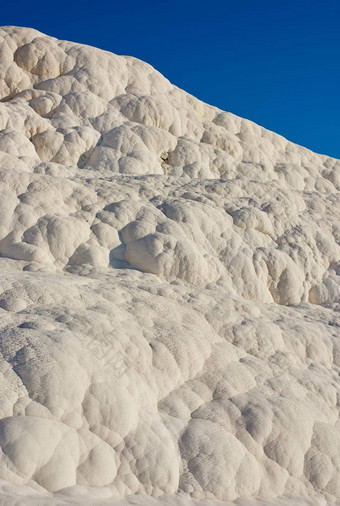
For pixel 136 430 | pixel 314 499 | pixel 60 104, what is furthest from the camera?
pixel 60 104

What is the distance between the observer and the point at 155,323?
5922mm

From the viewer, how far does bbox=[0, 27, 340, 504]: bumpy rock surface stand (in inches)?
176

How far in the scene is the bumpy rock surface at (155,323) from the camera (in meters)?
4.46

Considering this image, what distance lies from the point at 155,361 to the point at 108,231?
3.08m

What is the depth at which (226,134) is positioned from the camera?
596 inches

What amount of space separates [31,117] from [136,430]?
9.58 metres

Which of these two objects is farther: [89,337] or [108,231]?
[108,231]

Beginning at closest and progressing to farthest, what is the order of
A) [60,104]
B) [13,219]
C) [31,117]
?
[13,219] → [31,117] → [60,104]

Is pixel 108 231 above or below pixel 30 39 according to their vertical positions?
below

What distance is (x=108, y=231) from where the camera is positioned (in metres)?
8.06

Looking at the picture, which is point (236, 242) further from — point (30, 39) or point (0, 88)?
point (30, 39)

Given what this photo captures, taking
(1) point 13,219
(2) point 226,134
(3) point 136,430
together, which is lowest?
(3) point 136,430

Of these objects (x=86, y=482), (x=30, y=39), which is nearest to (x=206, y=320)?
(x=86, y=482)

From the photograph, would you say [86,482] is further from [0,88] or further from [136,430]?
[0,88]
